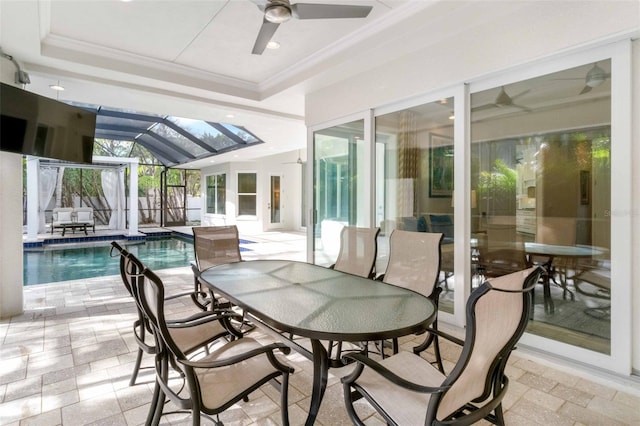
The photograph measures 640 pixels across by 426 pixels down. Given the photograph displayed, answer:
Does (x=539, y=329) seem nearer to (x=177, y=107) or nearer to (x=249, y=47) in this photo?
(x=249, y=47)

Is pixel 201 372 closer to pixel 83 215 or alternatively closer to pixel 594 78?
pixel 594 78

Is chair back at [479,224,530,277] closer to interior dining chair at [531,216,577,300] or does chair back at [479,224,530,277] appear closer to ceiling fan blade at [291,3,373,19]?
interior dining chair at [531,216,577,300]

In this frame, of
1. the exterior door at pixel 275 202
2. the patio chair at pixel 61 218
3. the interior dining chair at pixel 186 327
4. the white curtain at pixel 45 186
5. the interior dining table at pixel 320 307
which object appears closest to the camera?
the interior dining table at pixel 320 307

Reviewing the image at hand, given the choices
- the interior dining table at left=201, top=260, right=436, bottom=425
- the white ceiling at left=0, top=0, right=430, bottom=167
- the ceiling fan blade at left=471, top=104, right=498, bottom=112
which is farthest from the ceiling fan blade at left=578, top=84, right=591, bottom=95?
the interior dining table at left=201, top=260, right=436, bottom=425

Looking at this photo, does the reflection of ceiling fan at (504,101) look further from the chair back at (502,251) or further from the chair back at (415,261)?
the chair back at (415,261)

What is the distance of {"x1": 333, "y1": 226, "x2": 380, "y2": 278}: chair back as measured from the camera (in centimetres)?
311

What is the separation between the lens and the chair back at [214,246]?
3424 millimetres

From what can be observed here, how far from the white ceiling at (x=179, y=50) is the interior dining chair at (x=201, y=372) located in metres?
2.66

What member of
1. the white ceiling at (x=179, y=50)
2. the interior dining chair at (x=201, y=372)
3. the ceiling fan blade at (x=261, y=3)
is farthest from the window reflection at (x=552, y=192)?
the interior dining chair at (x=201, y=372)

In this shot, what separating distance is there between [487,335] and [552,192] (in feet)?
7.31

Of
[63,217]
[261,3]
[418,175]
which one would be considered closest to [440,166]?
[418,175]

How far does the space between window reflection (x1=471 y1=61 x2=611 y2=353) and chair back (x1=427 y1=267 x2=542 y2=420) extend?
192 centimetres

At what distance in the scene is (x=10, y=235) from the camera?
145 inches

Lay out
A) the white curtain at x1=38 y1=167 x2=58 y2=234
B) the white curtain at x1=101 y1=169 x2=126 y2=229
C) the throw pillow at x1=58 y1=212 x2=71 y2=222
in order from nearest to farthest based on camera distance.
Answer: the throw pillow at x1=58 y1=212 x2=71 y2=222 → the white curtain at x1=38 y1=167 x2=58 y2=234 → the white curtain at x1=101 y1=169 x2=126 y2=229
